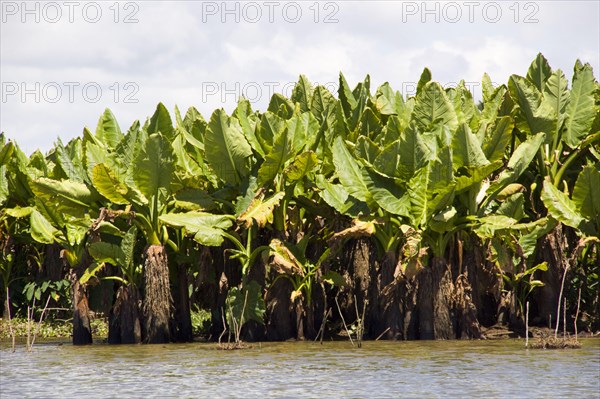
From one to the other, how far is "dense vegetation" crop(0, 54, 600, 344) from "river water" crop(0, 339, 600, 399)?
3.33 feet

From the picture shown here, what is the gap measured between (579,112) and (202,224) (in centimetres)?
774

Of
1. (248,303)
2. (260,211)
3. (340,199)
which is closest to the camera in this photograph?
(260,211)

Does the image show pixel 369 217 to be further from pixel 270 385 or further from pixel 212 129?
pixel 270 385

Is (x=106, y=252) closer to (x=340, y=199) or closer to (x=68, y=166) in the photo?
(x=68, y=166)

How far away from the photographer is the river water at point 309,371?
538 inches

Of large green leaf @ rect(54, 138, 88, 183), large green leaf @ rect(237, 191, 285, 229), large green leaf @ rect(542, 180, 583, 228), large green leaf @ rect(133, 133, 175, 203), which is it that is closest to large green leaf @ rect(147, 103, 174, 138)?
large green leaf @ rect(54, 138, 88, 183)

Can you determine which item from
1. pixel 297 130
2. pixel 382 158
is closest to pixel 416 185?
pixel 382 158

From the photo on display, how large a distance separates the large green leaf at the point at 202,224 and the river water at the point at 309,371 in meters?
1.93

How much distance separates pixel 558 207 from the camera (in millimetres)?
20391

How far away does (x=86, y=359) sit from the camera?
18.2m

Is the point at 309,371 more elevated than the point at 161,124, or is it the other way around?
the point at 161,124

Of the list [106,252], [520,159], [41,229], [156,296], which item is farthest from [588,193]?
[41,229]

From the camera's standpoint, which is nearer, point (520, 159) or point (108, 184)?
point (108, 184)

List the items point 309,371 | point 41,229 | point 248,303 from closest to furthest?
point 309,371, point 248,303, point 41,229
